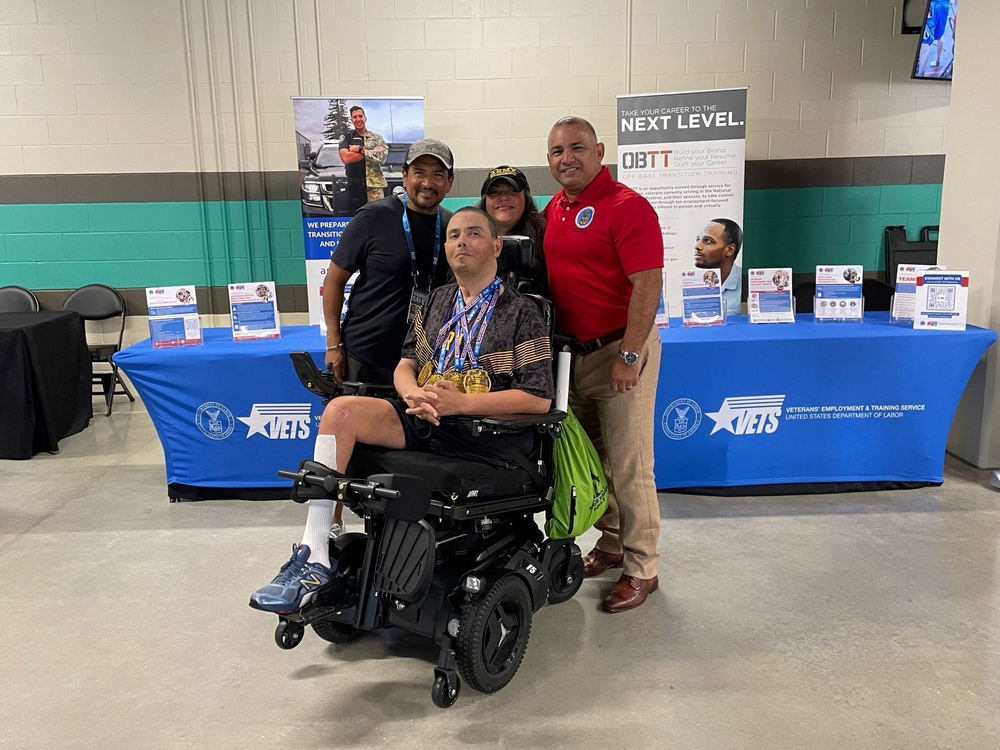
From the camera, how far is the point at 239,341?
356cm

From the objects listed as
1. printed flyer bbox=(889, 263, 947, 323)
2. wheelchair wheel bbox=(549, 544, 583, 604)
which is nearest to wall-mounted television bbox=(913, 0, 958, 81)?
printed flyer bbox=(889, 263, 947, 323)

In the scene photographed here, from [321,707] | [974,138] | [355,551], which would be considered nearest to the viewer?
[321,707]

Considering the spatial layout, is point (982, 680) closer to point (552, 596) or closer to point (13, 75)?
point (552, 596)

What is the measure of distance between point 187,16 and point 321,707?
5.10 m

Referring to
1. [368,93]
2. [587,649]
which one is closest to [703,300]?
[587,649]

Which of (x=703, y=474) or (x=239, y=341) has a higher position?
(x=239, y=341)

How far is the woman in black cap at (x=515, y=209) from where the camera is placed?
7.98 ft

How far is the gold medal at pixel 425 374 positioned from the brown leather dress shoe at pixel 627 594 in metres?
0.96

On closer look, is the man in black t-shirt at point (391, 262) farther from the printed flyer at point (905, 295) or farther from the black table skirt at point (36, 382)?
the black table skirt at point (36, 382)

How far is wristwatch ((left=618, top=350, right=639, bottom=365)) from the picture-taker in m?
2.30

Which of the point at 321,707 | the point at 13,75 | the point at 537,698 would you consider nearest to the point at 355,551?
the point at 321,707

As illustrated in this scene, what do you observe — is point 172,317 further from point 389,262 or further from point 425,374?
point 425,374

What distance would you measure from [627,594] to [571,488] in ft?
1.67

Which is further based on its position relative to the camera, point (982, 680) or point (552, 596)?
point (552, 596)
